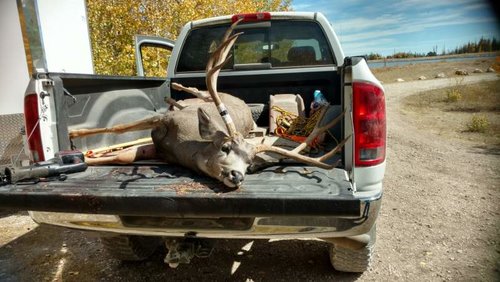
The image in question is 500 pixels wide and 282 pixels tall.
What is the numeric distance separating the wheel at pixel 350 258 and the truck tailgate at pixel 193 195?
89 centimetres

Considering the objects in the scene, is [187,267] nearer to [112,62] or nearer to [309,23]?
[309,23]

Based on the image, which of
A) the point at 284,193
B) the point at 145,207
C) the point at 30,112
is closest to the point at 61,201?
the point at 145,207

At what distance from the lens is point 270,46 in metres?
4.82

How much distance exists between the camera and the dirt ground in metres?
3.51

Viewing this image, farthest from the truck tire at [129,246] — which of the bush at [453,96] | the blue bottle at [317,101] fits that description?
the bush at [453,96]

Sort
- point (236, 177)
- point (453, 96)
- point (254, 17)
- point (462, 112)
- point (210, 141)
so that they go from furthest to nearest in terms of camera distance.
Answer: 1. point (453, 96)
2. point (462, 112)
3. point (254, 17)
4. point (210, 141)
5. point (236, 177)

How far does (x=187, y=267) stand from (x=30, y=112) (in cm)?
196

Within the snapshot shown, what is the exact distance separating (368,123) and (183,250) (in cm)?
154

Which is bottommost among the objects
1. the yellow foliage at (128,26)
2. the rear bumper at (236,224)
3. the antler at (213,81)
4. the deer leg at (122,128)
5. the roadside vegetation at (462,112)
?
the roadside vegetation at (462,112)

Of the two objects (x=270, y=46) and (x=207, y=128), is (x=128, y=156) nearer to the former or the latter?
(x=207, y=128)

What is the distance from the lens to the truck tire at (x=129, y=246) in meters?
3.61

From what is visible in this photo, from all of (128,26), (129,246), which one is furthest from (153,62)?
(129,246)

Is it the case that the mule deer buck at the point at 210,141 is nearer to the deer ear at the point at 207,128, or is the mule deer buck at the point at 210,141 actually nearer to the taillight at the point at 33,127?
the deer ear at the point at 207,128

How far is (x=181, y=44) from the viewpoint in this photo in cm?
489
